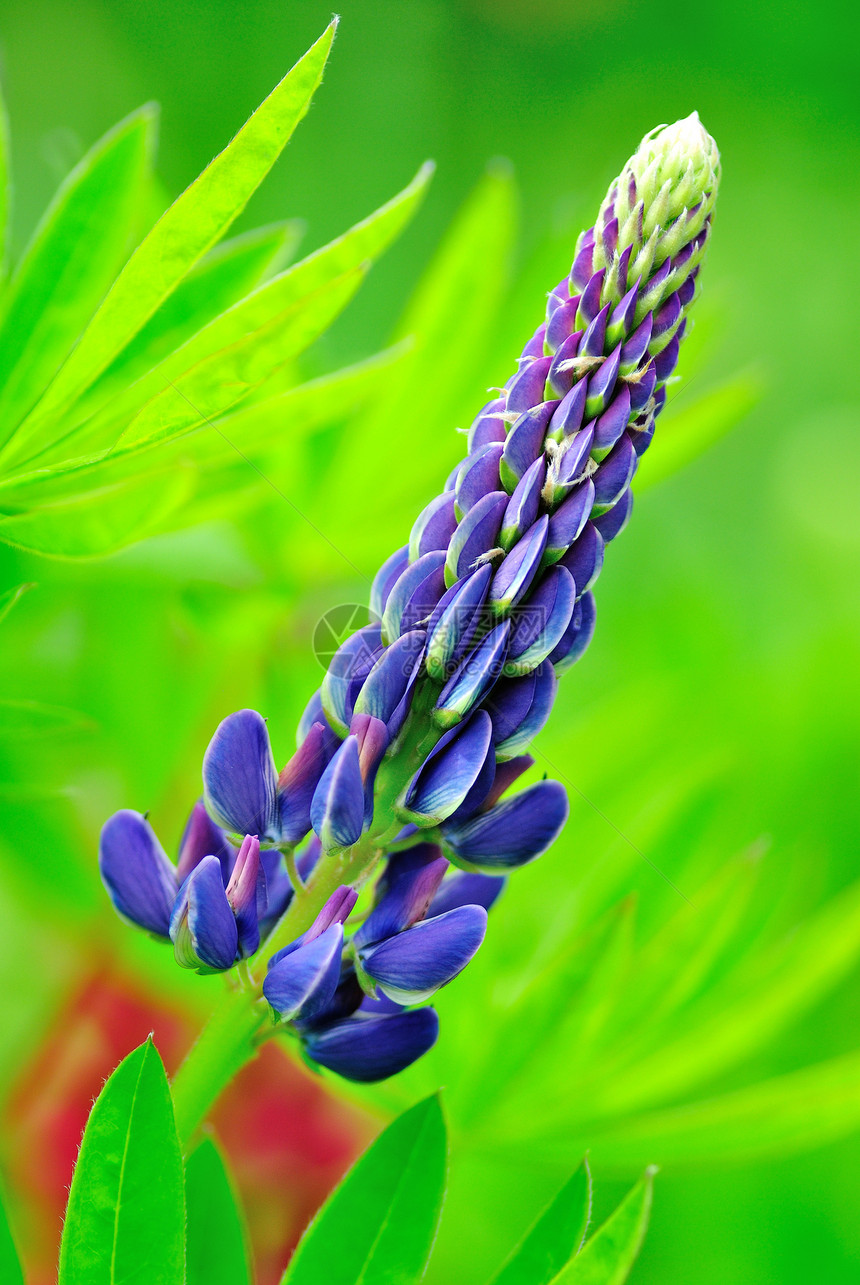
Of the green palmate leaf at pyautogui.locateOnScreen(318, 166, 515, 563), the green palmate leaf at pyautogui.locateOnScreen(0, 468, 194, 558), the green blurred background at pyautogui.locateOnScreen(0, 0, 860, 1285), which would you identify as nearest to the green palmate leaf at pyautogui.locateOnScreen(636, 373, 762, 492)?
the green blurred background at pyautogui.locateOnScreen(0, 0, 860, 1285)

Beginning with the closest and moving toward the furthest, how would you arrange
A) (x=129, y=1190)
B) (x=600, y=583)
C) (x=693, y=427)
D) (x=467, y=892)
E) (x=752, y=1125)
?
1. (x=129, y=1190)
2. (x=467, y=892)
3. (x=752, y=1125)
4. (x=693, y=427)
5. (x=600, y=583)

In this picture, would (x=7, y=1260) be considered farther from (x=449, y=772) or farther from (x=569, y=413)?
(x=569, y=413)

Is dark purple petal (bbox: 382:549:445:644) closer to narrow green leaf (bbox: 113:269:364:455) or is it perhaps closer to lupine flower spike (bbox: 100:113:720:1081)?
lupine flower spike (bbox: 100:113:720:1081)

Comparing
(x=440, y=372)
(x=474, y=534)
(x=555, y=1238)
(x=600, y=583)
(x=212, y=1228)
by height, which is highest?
(x=600, y=583)

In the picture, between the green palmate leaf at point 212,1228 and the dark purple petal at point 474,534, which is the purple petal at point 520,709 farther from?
the green palmate leaf at point 212,1228

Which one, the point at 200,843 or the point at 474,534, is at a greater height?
the point at 474,534

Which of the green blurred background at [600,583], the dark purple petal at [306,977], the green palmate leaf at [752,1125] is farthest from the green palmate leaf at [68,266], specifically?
the green palmate leaf at [752,1125]

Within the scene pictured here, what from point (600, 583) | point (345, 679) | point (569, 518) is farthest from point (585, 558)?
point (600, 583)
